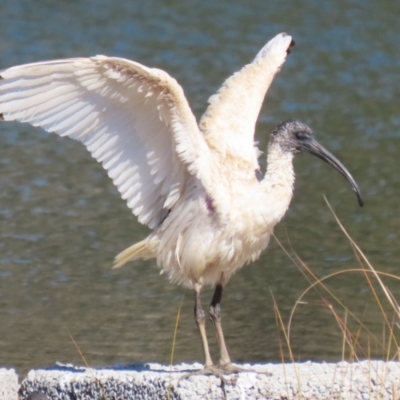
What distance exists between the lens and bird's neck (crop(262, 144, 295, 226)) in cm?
689

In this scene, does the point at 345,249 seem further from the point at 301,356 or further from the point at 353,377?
the point at 353,377

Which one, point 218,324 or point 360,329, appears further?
point 218,324

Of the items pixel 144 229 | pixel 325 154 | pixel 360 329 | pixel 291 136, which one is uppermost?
pixel 291 136

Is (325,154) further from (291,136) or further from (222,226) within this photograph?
(222,226)

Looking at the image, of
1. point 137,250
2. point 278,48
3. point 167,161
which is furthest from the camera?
point 278,48

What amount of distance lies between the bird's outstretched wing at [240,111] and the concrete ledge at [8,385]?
1.73 m

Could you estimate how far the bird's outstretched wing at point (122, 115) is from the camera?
21.4ft

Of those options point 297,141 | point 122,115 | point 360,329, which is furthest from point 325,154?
point 122,115

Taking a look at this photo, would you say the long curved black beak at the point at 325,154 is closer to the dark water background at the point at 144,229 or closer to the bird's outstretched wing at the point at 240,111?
the bird's outstretched wing at the point at 240,111

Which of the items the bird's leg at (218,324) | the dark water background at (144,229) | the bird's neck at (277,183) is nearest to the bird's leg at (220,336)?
the bird's leg at (218,324)

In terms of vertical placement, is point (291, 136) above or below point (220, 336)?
above

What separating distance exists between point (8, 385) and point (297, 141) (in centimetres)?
225

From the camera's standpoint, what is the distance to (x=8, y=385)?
698 centimetres

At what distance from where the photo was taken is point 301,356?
8500 millimetres
